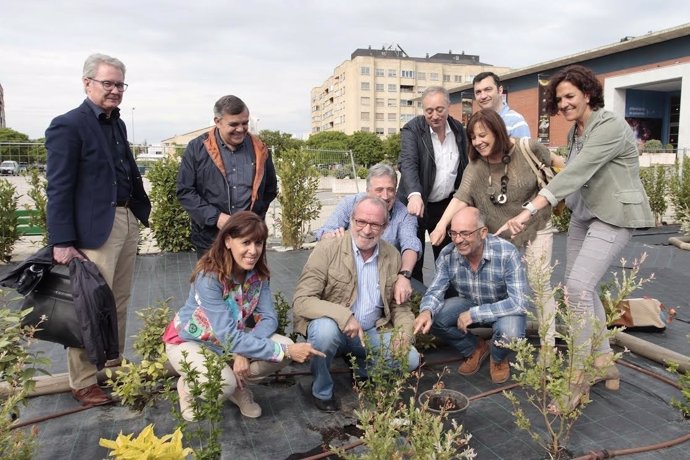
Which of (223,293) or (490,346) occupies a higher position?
(223,293)

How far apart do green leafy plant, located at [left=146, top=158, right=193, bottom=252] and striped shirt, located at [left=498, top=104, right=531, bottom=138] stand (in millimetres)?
5731

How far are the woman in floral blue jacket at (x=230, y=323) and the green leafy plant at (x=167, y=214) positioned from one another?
5621 mm

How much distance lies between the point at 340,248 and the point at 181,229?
569 centimetres

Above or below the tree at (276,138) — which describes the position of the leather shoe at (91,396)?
below

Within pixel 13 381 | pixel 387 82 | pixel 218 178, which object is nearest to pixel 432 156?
pixel 218 178

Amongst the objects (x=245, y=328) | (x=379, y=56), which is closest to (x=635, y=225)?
(x=245, y=328)

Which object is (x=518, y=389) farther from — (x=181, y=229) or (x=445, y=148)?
(x=181, y=229)

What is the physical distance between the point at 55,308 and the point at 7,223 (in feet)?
18.6

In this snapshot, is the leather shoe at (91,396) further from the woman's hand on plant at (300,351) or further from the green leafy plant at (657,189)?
the green leafy plant at (657,189)

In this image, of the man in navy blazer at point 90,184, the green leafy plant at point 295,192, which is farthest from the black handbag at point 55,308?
the green leafy plant at point 295,192

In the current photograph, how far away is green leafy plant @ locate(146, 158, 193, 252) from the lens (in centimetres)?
829

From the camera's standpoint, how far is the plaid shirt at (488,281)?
10.7 feet

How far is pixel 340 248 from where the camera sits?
126 inches

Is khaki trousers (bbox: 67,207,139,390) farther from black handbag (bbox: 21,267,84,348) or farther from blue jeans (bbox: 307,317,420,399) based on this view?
blue jeans (bbox: 307,317,420,399)
